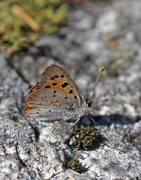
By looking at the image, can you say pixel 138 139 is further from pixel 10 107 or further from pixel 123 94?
pixel 10 107

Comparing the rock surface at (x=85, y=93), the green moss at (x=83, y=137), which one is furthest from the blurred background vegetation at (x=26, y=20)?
the green moss at (x=83, y=137)

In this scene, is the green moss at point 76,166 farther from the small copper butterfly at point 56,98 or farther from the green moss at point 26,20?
the green moss at point 26,20

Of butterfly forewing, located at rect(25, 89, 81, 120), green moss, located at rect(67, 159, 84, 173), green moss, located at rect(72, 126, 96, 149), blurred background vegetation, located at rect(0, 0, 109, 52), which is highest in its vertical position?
blurred background vegetation, located at rect(0, 0, 109, 52)

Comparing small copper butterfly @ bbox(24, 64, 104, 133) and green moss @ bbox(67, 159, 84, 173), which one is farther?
small copper butterfly @ bbox(24, 64, 104, 133)

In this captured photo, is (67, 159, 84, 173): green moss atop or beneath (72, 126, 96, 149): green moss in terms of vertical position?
beneath

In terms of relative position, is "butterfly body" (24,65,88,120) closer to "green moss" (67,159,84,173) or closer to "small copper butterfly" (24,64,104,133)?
"small copper butterfly" (24,64,104,133)

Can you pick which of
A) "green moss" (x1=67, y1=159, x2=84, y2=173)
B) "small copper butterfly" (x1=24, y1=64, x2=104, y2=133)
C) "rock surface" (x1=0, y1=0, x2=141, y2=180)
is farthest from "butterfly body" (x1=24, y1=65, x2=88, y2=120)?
"green moss" (x1=67, y1=159, x2=84, y2=173)

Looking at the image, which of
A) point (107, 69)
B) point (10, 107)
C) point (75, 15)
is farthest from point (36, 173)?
point (75, 15)
